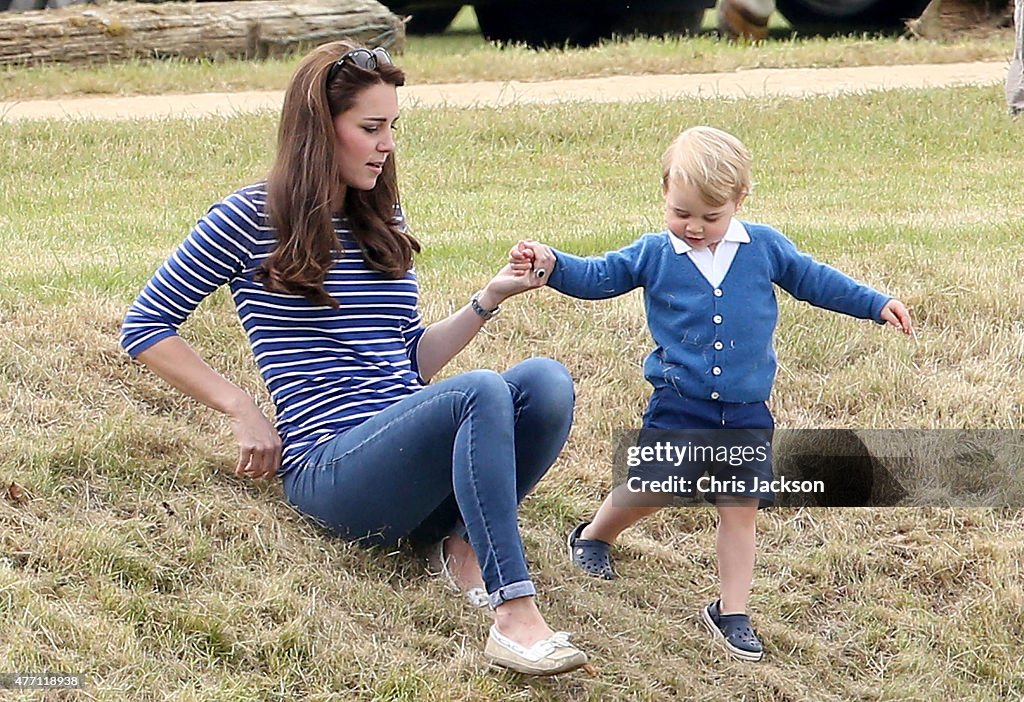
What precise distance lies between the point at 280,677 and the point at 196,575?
41 centimetres

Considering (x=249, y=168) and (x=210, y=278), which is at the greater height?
(x=210, y=278)

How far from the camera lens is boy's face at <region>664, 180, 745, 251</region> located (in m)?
3.63

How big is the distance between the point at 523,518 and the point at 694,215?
121 centimetres

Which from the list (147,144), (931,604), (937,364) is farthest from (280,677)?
(147,144)

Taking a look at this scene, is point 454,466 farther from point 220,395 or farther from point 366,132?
point 366,132

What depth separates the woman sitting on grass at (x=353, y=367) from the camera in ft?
11.2

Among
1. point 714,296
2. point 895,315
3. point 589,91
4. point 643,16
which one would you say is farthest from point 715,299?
point 643,16

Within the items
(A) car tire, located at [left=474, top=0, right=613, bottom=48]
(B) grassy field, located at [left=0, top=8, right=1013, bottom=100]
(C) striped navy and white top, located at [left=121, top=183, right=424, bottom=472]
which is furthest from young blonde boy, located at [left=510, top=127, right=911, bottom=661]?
(A) car tire, located at [left=474, top=0, right=613, bottom=48]

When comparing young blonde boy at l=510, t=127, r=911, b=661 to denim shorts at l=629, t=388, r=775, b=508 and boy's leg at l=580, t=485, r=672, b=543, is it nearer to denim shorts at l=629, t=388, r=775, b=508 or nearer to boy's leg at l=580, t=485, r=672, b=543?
denim shorts at l=629, t=388, r=775, b=508

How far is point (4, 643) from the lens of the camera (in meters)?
3.25

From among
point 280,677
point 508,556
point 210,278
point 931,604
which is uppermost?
point 210,278

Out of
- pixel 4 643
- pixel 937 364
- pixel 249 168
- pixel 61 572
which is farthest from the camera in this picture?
pixel 249 168

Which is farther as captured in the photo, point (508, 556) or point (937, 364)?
point (937, 364)

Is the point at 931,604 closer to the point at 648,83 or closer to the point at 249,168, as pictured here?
the point at 249,168
